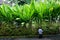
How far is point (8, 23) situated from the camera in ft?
22.5

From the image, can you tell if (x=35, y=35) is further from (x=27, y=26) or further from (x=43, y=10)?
(x=43, y=10)

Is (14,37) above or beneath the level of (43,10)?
beneath

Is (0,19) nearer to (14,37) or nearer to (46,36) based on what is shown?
(14,37)

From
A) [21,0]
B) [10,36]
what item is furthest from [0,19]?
[21,0]

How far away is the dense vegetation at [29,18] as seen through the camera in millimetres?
6715

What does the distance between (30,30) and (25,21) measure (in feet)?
1.13

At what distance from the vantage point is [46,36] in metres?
6.54

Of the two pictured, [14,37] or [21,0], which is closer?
[14,37]

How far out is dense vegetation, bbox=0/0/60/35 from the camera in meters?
6.71

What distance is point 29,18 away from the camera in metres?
6.75

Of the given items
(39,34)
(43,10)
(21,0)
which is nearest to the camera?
(39,34)

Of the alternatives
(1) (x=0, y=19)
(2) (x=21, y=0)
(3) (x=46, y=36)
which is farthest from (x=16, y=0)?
(3) (x=46, y=36)

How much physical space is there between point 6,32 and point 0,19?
0.54 meters

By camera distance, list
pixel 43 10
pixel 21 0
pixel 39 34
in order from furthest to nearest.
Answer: pixel 21 0
pixel 43 10
pixel 39 34
